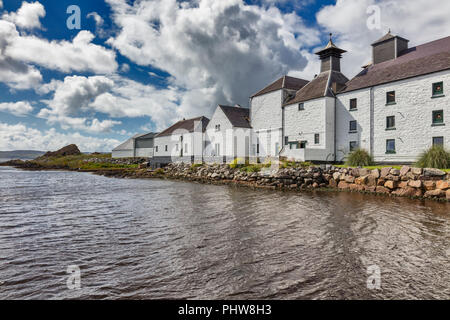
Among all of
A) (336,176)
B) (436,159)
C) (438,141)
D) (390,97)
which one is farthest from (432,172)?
(390,97)

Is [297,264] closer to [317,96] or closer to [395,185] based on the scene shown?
[395,185]

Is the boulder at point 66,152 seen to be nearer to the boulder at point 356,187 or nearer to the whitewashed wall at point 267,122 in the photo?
the whitewashed wall at point 267,122

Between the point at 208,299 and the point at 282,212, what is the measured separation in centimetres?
870

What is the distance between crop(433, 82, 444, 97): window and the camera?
22.2m

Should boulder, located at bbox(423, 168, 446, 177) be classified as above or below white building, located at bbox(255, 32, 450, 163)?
below

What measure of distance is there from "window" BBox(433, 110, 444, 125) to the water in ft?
43.2

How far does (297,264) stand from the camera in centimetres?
632

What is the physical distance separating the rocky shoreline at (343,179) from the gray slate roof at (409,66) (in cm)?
1074

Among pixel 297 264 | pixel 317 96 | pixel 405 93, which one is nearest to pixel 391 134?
pixel 405 93

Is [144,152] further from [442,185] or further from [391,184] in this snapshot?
[442,185]

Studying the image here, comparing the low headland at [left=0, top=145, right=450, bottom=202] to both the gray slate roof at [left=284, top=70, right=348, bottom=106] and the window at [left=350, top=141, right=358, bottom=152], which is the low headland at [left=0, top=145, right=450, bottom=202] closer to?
the window at [left=350, top=141, right=358, bottom=152]

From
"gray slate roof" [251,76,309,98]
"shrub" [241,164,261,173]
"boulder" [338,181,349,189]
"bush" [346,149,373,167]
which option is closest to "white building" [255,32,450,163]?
"gray slate roof" [251,76,309,98]

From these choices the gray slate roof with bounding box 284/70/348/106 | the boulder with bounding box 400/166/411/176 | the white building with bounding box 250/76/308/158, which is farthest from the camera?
the white building with bounding box 250/76/308/158
